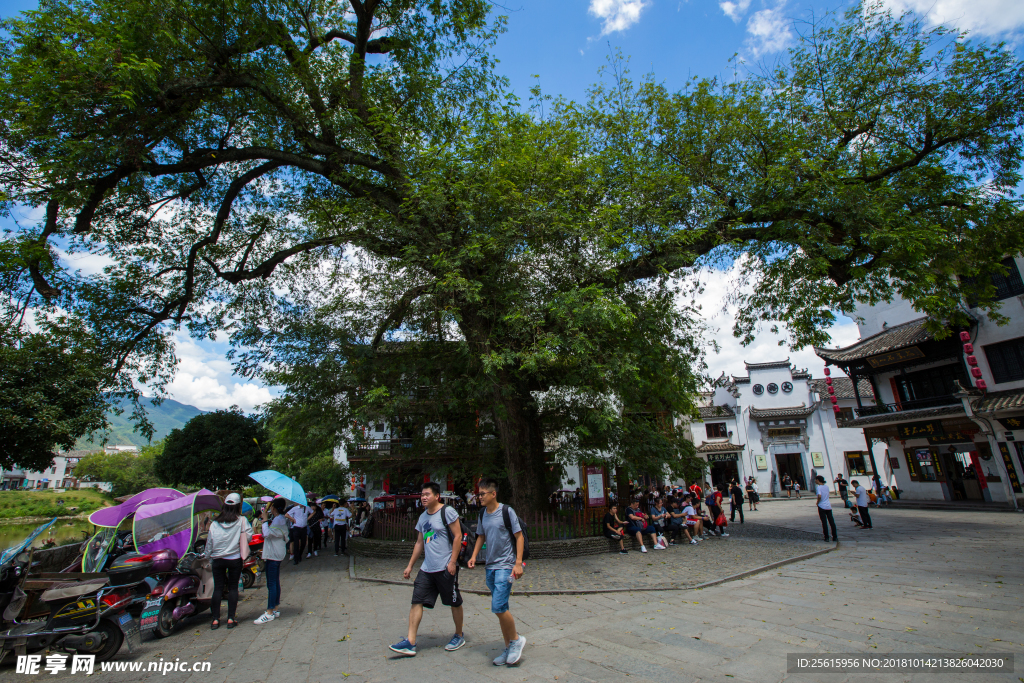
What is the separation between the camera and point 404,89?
11.5 meters

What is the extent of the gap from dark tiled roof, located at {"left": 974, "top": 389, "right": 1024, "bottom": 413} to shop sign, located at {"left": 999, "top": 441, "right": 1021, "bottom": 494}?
158 cm

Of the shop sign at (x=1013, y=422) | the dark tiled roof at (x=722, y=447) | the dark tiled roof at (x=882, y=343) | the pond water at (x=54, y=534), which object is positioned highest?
the dark tiled roof at (x=882, y=343)

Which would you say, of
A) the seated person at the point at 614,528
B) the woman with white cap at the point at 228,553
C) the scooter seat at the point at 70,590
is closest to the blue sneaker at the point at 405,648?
the woman with white cap at the point at 228,553

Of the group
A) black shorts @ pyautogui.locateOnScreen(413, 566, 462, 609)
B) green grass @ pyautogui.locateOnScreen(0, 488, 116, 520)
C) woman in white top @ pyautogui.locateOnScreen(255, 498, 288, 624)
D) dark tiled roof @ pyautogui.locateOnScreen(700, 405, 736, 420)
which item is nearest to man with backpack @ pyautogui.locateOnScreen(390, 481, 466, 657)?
black shorts @ pyautogui.locateOnScreen(413, 566, 462, 609)

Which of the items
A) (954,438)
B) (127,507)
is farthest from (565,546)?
(954,438)

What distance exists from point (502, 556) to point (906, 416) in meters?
22.9

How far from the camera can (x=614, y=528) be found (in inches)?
432

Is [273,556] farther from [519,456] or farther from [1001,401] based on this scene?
[1001,401]

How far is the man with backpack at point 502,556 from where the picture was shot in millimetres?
4312

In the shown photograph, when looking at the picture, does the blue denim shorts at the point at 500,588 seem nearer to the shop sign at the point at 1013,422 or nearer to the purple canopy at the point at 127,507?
the purple canopy at the point at 127,507

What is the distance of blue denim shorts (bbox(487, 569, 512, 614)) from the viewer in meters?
4.32

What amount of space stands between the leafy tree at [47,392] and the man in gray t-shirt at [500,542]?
973 cm

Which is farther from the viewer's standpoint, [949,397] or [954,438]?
[954,438]

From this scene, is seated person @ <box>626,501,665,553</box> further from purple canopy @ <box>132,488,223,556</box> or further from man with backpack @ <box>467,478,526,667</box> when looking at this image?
purple canopy @ <box>132,488,223,556</box>
